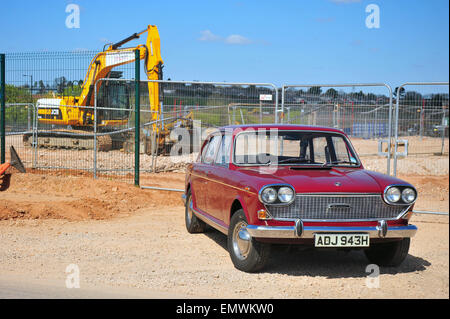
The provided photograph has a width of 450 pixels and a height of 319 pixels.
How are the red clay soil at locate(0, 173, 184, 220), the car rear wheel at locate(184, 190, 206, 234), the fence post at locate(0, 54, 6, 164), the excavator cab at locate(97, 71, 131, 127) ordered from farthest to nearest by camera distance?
the excavator cab at locate(97, 71, 131, 127) → the fence post at locate(0, 54, 6, 164) → the red clay soil at locate(0, 173, 184, 220) → the car rear wheel at locate(184, 190, 206, 234)

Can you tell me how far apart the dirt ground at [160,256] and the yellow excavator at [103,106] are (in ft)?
11.3

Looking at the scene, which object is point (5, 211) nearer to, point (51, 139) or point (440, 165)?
point (51, 139)

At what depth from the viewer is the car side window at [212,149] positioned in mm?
7635

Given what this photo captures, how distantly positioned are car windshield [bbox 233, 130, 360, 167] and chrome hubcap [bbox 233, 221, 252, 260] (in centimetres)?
103

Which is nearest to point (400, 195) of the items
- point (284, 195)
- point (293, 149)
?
point (284, 195)

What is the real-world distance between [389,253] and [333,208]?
115 centimetres

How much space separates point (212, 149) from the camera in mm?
7828

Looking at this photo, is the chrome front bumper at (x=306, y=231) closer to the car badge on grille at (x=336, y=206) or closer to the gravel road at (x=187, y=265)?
the car badge on grille at (x=336, y=206)

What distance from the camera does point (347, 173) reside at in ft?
20.9

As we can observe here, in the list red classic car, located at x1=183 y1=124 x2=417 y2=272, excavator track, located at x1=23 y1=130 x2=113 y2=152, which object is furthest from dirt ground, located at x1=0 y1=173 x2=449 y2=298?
excavator track, located at x1=23 y1=130 x2=113 y2=152

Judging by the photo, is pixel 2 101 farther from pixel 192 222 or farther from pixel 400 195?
pixel 400 195

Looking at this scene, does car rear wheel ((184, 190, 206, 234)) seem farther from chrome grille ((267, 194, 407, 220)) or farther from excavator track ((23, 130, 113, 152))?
excavator track ((23, 130, 113, 152))

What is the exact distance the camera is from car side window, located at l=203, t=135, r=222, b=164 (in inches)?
301

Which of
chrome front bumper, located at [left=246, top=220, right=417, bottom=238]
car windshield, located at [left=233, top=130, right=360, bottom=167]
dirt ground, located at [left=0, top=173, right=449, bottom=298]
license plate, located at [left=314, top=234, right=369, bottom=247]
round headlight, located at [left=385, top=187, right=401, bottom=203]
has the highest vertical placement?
car windshield, located at [left=233, top=130, right=360, bottom=167]
